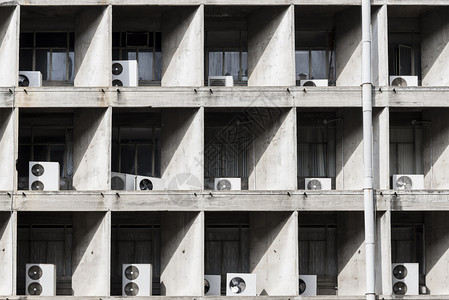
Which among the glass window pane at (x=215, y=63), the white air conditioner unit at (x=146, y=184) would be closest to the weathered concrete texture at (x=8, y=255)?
the white air conditioner unit at (x=146, y=184)

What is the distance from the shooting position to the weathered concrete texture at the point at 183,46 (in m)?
38.0

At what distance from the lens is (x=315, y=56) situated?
40.6 m

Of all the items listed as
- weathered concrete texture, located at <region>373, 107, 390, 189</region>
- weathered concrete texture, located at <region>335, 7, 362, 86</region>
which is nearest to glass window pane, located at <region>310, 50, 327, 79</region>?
weathered concrete texture, located at <region>335, 7, 362, 86</region>

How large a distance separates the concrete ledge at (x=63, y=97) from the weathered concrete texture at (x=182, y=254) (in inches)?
176

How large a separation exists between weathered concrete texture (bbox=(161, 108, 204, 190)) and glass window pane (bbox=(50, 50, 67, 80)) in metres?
4.16

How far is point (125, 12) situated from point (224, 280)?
32.3 ft

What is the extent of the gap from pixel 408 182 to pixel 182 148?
7874 mm

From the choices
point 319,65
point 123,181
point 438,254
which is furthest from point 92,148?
point 438,254

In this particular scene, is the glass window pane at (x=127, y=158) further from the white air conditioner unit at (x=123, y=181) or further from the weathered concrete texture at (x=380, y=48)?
the weathered concrete texture at (x=380, y=48)

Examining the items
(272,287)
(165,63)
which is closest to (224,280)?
(272,287)

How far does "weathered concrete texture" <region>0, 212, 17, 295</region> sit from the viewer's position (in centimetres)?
3669

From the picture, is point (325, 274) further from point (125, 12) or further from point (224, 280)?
point (125, 12)

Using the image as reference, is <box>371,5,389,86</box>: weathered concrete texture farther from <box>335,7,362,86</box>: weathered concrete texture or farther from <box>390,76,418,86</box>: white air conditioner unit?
<box>390,76,418,86</box>: white air conditioner unit

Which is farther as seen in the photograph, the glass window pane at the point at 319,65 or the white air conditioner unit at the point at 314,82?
the glass window pane at the point at 319,65
